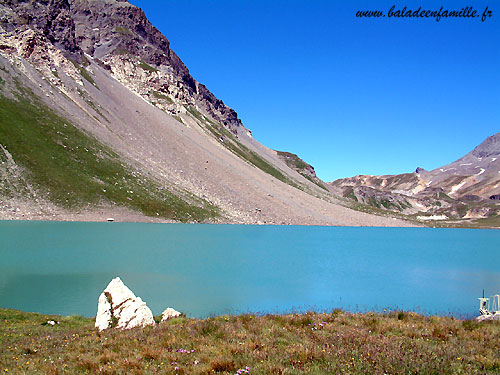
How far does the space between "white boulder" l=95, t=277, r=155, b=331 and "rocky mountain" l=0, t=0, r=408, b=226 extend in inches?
2733

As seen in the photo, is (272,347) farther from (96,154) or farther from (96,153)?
(96,153)

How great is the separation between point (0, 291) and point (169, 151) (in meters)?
103

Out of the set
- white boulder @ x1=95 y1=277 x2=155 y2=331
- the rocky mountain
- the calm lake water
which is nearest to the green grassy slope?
the rocky mountain

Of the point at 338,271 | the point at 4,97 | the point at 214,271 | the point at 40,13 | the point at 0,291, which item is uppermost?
the point at 40,13

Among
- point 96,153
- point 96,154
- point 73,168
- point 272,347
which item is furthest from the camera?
point 96,153

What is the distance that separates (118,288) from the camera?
1702cm

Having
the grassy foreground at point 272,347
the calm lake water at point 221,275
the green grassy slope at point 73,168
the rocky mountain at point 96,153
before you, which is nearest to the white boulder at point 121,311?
the grassy foreground at point 272,347

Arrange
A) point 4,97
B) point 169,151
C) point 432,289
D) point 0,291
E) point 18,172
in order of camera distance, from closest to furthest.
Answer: point 0,291 → point 432,289 → point 18,172 → point 4,97 → point 169,151

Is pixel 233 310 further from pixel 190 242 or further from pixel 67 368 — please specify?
pixel 190 242

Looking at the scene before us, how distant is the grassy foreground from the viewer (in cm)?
909

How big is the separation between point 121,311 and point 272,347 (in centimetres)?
818

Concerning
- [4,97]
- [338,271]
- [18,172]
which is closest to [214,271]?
[338,271]

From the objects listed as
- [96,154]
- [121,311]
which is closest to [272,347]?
[121,311]

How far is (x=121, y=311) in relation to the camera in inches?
634
